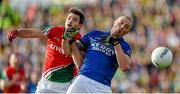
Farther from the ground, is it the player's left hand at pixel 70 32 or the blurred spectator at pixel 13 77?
the player's left hand at pixel 70 32

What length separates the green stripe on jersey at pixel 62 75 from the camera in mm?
11750

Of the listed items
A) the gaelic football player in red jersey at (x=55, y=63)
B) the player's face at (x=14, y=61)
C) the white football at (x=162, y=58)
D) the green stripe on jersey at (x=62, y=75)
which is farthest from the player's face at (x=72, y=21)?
the player's face at (x=14, y=61)

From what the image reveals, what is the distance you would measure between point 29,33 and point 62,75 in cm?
87

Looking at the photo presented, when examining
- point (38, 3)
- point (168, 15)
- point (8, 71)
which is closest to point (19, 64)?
point (8, 71)

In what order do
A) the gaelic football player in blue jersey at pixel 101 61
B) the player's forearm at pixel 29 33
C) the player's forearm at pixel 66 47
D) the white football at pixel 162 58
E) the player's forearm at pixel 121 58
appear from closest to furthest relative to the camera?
the player's forearm at pixel 121 58, the gaelic football player in blue jersey at pixel 101 61, the player's forearm at pixel 66 47, the player's forearm at pixel 29 33, the white football at pixel 162 58

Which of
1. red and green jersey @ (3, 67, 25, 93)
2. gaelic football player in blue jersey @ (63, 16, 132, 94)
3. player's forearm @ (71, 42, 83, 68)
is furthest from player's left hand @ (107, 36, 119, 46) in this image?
red and green jersey @ (3, 67, 25, 93)

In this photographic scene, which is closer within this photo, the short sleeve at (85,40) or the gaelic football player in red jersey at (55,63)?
the short sleeve at (85,40)

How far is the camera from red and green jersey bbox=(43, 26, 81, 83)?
11.7 metres

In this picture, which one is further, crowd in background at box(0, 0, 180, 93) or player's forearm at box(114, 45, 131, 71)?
crowd in background at box(0, 0, 180, 93)

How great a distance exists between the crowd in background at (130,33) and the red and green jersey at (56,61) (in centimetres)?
621

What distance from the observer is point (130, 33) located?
23297 mm

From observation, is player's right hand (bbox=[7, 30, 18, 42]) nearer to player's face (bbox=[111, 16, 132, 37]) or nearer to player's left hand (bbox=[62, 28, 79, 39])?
player's left hand (bbox=[62, 28, 79, 39])

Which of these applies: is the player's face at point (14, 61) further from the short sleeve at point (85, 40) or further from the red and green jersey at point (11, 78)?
the short sleeve at point (85, 40)

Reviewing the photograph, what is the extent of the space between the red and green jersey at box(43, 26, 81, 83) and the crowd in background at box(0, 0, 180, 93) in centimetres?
621
